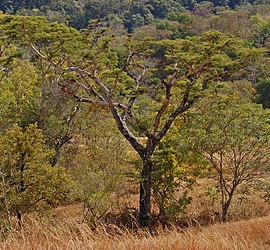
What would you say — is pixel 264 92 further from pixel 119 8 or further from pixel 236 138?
pixel 119 8

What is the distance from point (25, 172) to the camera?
11.1 m

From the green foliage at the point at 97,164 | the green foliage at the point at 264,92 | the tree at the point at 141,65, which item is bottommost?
the green foliage at the point at 97,164

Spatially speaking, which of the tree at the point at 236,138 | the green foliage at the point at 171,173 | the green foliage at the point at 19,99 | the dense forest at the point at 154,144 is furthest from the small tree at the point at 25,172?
the green foliage at the point at 19,99

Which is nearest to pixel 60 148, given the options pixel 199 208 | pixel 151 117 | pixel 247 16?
pixel 151 117

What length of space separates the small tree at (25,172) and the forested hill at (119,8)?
→ 54.3 metres

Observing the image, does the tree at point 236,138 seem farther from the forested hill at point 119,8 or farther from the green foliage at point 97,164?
the forested hill at point 119,8

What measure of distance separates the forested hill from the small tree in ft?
178

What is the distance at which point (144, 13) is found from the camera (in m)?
71.9

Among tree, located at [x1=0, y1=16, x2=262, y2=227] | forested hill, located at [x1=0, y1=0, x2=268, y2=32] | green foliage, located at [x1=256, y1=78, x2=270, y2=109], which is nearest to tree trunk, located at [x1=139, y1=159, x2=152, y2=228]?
tree, located at [x1=0, y1=16, x2=262, y2=227]

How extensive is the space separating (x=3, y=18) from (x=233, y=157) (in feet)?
25.9

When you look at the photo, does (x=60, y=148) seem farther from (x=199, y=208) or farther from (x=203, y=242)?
(x=203, y=242)

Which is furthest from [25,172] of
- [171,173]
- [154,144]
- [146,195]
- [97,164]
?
[171,173]

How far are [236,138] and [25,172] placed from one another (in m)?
5.37

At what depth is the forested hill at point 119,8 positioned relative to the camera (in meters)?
65.9
